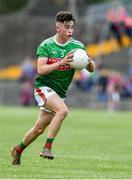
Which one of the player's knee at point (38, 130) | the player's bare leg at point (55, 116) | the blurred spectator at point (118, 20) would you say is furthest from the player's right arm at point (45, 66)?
the blurred spectator at point (118, 20)

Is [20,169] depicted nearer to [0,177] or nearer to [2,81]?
[0,177]

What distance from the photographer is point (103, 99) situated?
144 ft

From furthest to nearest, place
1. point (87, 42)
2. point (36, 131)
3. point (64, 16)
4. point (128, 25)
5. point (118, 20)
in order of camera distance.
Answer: point (87, 42)
point (128, 25)
point (118, 20)
point (36, 131)
point (64, 16)

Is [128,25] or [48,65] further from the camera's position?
[128,25]

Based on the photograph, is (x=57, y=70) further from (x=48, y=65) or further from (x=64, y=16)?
(x=64, y=16)

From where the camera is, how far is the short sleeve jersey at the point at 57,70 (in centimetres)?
Answer: 1344

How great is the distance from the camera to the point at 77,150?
18094mm

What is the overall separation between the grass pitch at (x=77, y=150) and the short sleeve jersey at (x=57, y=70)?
1206 millimetres

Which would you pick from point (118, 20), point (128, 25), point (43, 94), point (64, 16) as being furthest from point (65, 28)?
point (128, 25)

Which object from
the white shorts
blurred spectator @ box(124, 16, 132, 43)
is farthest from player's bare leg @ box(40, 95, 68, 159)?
blurred spectator @ box(124, 16, 132, 43)

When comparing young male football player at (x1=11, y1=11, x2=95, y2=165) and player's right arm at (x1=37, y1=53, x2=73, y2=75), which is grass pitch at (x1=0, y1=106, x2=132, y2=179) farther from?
player's right arm at (x1=37, y1=53, x2=73, y2=75)

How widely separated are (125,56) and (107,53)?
0.97 meters

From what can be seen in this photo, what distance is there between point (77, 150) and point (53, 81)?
4.79m

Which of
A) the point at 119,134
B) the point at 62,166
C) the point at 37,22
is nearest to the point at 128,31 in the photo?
the point at 37,22
